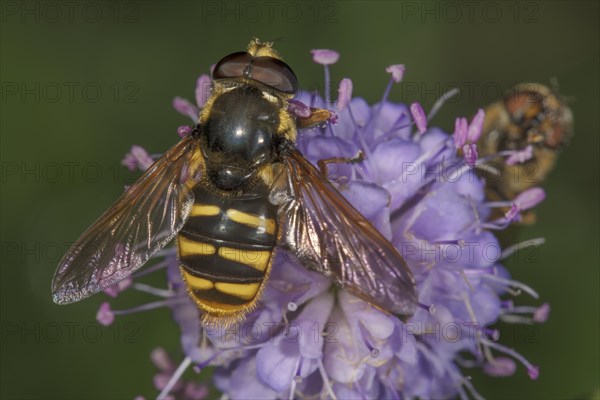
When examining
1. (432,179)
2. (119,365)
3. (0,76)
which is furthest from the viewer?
(0,76)

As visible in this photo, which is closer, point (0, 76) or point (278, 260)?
point (278, 260)

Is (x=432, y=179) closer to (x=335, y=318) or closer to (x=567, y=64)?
(x=335, y=318)

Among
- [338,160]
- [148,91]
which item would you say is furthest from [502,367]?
[148,91]

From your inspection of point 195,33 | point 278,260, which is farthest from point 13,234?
point 278,260

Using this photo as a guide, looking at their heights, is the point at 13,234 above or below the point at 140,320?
above

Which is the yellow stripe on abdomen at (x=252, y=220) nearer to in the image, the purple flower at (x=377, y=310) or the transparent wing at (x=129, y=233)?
the transparent wing at (x=129, y=233)

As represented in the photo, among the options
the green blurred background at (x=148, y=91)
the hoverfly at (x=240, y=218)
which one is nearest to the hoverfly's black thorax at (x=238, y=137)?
the hoverfly at (x=240, y=218)
